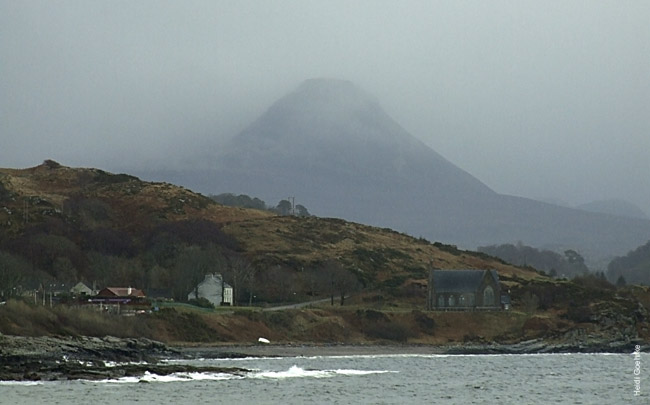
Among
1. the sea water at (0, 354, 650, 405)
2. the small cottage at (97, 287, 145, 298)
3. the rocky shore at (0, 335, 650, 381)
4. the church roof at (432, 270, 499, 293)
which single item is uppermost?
the church roof at (432, 270, 499, 293)

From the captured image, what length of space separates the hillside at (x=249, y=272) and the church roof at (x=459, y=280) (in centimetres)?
422

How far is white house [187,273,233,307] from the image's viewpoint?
118688 millimetres

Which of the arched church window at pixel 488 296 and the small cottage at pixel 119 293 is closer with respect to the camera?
the small cottage at pixel 119 293

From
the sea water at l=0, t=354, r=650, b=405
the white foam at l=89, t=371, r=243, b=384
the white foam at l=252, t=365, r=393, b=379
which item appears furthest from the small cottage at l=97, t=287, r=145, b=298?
the white foam at l=89, t=371, r=243, b=384

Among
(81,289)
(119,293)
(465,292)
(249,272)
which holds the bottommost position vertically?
(119,293)

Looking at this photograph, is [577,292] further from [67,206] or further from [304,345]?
[67,206]

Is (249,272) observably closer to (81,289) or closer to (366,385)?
(81,289)

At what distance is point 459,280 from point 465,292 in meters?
1.57

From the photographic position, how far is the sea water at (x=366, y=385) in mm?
54219

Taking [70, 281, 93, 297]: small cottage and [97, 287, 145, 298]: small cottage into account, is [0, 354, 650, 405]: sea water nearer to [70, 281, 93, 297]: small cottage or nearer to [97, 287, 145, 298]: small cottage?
[97, 287, 145, 298]: small cottage

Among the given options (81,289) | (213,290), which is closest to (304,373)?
(81,289)

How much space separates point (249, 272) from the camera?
131375 mm

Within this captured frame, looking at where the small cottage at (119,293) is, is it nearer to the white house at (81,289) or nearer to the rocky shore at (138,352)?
the white house at (81,289)

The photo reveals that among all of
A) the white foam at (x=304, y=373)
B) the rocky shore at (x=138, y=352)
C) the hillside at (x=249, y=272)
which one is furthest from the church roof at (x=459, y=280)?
the white foam at (x=304, y=373)
